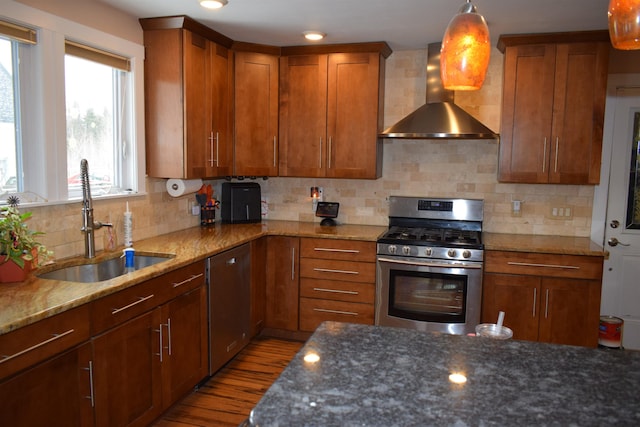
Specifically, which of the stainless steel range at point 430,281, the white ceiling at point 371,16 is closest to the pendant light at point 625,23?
the white ceiling at point 371,16

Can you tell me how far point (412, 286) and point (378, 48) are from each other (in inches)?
74.2

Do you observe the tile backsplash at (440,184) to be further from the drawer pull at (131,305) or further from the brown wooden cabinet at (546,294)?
the drawer pull at (131,305)

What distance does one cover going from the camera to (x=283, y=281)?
13.2ft

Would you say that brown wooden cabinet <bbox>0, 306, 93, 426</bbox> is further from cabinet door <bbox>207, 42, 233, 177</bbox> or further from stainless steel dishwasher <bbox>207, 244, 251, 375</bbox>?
cabinet door <bbox>207, 42, 233, 177</bbox>

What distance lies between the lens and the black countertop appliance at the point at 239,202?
4.38m

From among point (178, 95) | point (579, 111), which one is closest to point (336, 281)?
point (178, 95)

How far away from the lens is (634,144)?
3.94 meters

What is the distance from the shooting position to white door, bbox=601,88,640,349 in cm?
392

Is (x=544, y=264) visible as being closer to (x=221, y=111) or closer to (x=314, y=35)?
(x=314, y=35)

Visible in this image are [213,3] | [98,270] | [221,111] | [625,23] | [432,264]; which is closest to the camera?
[625,23]

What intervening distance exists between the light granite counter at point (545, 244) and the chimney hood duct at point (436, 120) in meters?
0.79

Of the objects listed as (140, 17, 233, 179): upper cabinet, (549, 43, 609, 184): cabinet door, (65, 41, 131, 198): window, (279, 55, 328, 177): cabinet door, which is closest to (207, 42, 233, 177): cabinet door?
(140, 17, 233, 179): upper cabinet

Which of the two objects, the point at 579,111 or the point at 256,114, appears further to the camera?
the point at 256,114

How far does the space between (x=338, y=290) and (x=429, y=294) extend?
0.71 metres
